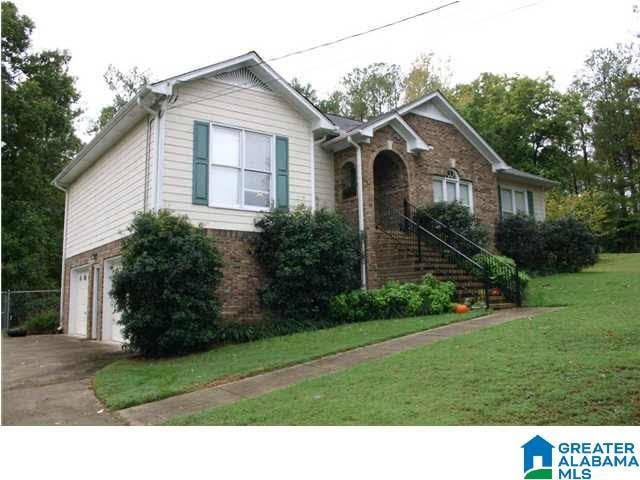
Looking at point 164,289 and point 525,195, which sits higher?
point 525,195

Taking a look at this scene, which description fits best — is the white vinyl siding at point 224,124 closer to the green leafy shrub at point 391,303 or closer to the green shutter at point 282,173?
the green shutter at point 282,173

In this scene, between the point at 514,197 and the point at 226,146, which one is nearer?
the point at 226,146

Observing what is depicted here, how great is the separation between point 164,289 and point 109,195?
5773 millimetres

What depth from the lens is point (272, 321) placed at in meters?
11.5

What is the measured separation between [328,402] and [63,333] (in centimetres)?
1579

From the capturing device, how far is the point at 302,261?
11.3 m

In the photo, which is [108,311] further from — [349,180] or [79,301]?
[349,180]

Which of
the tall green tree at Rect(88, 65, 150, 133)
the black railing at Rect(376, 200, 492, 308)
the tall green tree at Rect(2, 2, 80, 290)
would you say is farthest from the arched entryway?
A: the tall green tree at Rect(88, 65, 150, 133)

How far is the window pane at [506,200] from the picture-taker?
20.6 m

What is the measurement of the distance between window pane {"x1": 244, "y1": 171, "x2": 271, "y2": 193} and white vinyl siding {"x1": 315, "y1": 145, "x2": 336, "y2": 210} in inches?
88.0

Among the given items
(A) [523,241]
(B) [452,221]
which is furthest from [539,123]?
(B) [452,221]

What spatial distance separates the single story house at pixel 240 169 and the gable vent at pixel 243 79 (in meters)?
0.03

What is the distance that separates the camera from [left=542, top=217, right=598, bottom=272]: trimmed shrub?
59.2 feet

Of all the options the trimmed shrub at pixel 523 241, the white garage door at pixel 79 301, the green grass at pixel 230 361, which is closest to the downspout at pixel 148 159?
the green grass at pixel 230 361
